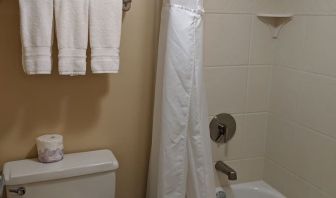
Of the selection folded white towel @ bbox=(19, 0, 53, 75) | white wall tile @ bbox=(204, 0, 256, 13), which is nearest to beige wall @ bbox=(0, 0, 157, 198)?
folded white towel @ bbox=(19, 0, 53, 75)

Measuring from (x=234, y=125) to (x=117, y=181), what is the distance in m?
0.68

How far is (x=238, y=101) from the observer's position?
6.07 feet

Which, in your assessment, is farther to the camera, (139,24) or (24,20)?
(139,24)

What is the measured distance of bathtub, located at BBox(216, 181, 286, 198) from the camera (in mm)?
1906

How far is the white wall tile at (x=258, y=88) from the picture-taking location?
1.85 meters

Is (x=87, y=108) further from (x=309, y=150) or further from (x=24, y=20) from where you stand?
(x=309, y=150)

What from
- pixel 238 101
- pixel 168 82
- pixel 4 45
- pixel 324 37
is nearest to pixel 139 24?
pixel 168 82

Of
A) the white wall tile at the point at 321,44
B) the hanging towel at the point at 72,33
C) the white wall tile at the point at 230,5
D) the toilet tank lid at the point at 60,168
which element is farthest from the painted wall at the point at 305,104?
the hanging towel at the point at 72,33

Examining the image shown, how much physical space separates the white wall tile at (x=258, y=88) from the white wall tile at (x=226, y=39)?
11 centimetres

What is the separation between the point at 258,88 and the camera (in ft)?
6.16

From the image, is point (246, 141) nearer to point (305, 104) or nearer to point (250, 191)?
point (250, 191)

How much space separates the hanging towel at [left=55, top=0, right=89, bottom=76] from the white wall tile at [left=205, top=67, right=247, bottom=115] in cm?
68

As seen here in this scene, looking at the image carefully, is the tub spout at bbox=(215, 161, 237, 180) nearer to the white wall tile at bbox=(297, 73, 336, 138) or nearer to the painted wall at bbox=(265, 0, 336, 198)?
the painted wall at bbox=(265, 0, 336, 198)

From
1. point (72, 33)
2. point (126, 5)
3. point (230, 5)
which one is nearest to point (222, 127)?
point (230, 5)
